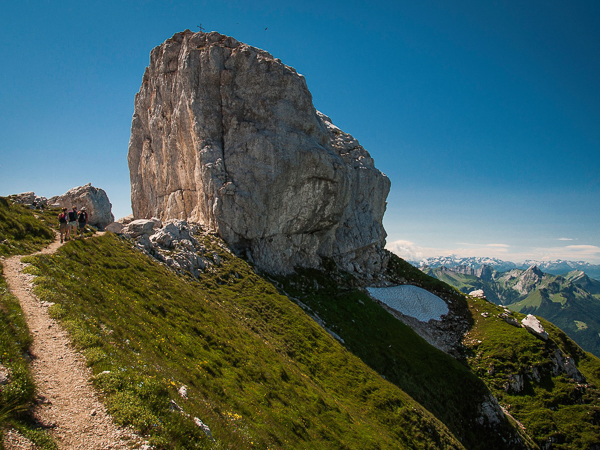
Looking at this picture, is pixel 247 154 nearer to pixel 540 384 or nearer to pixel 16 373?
pixel 16 373

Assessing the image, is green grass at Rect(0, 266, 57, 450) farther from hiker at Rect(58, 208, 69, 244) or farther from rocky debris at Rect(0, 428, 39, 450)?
hiker at Rect(58, 208, 69, 244)

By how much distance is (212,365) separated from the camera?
18312mm

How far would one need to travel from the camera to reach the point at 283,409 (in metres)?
19.0

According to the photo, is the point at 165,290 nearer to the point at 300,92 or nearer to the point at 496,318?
the point at 300,92

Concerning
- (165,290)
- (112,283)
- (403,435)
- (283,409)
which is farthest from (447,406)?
(112,283)

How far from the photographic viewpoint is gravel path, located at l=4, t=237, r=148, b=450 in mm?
7625

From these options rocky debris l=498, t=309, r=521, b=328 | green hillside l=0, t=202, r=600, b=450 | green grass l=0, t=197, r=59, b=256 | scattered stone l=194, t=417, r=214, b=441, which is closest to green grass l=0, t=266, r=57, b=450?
green hillside l=0, t=202, r=600, b=450

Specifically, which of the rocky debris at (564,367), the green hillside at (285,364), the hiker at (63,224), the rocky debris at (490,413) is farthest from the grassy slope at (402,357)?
the hiker at (63,224)

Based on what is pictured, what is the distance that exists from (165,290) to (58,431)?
62.5 ft

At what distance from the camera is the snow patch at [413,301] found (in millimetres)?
64312

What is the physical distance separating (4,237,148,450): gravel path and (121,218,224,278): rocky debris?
24.9 m

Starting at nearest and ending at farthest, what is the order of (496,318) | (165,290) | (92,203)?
(165,290), (92,203), (496,318)

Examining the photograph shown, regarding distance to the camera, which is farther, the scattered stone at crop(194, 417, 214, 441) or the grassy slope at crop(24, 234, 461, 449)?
the grassy slope at crop(24, 234, 461, 449)

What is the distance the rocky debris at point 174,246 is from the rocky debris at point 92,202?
2828mm
